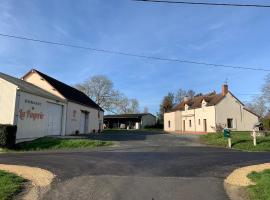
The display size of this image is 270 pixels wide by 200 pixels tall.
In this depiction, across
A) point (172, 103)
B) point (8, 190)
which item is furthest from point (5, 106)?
point (172, 103)

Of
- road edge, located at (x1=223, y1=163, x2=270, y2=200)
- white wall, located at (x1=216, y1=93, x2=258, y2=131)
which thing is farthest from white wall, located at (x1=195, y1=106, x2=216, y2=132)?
road edge, located at (x1=223, y1=163, x2=270, y2=200)

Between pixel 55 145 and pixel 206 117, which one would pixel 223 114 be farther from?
pixel 55 145

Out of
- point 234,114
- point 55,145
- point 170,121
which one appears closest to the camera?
point 55,145

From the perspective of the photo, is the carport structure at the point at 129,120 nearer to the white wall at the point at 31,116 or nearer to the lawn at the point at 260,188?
the white wall at the point at 31,116

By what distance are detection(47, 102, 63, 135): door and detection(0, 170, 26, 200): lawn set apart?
58.8 feet

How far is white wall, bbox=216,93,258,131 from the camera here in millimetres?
42844

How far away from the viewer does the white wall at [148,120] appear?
73.6 meters

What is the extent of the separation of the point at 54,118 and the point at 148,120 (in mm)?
49433

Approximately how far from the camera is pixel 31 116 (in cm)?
2362

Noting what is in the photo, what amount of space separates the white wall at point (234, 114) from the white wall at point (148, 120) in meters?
31.7

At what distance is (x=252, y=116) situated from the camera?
147 feet

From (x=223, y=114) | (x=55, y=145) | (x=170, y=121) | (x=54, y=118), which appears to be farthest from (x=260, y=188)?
(x=170, y=121)

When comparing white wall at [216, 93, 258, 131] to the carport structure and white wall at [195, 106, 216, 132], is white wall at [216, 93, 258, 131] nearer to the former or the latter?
white wall at [195, 106, 216, 132]

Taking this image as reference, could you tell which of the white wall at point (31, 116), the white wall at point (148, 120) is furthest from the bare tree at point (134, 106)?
the white wall at point (31, 116)
